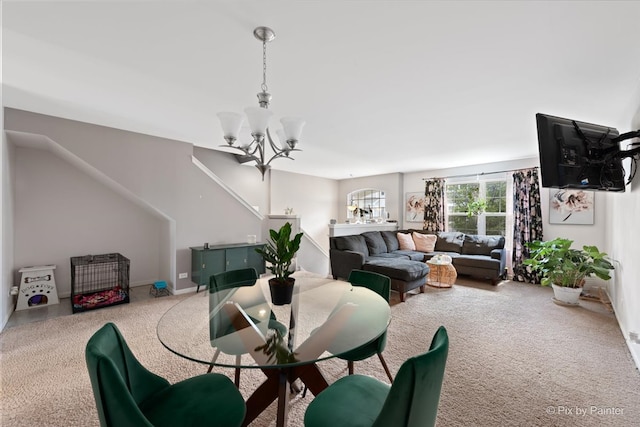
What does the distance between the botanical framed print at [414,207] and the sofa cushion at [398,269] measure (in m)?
2.79

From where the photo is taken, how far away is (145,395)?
1.23m

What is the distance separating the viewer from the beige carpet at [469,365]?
1.74 metres

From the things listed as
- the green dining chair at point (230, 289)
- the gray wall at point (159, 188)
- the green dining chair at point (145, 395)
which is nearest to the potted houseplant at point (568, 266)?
the green dining chair at point (230, 289)

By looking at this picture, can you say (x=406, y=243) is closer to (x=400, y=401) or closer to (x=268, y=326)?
(x=268, y=326)

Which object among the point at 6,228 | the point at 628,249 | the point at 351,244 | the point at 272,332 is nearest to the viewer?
the point at 272,332

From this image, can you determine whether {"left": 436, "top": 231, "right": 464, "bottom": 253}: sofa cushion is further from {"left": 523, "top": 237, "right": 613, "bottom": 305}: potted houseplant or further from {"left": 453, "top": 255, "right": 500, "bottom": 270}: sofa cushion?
{"left": 523, "top": 237, "right": 613, "bottom": 305}: potted houseplant

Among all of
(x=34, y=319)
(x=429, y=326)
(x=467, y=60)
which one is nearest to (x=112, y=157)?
(x=34, y=319)

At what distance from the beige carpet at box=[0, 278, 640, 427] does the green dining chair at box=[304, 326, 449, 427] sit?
2.20 ft

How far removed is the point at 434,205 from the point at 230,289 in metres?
5.42

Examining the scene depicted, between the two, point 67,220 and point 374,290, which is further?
point 67,220

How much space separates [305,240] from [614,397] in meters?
4.64

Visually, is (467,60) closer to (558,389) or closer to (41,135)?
(558,389)

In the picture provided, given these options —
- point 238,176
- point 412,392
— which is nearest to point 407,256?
point 238,176

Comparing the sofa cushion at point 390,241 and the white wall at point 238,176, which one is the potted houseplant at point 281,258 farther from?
the white wall at point 238,176
